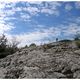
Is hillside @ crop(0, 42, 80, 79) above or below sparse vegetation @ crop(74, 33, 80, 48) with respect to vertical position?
below

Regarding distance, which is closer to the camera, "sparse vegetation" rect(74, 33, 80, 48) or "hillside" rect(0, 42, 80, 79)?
"hillside" rect(0, 42, 80, 79)

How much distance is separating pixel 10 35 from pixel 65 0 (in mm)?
996

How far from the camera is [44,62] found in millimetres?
3309

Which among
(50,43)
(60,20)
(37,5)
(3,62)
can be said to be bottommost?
(3,62)

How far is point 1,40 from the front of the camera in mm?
3551

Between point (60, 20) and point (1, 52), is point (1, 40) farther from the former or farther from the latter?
point (60, 20)

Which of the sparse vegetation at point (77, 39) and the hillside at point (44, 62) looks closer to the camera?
the hillside at point (44, 62)

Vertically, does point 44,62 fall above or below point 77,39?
below

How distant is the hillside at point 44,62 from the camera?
3.17 m

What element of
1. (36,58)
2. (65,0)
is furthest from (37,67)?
(65,0)

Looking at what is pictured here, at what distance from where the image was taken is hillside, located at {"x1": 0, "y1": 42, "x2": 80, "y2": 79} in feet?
10.4

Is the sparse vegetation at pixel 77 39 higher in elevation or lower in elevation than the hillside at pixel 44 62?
higher

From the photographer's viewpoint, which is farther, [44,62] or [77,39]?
[77,39]

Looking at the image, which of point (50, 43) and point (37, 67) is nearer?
point (37, 67)
